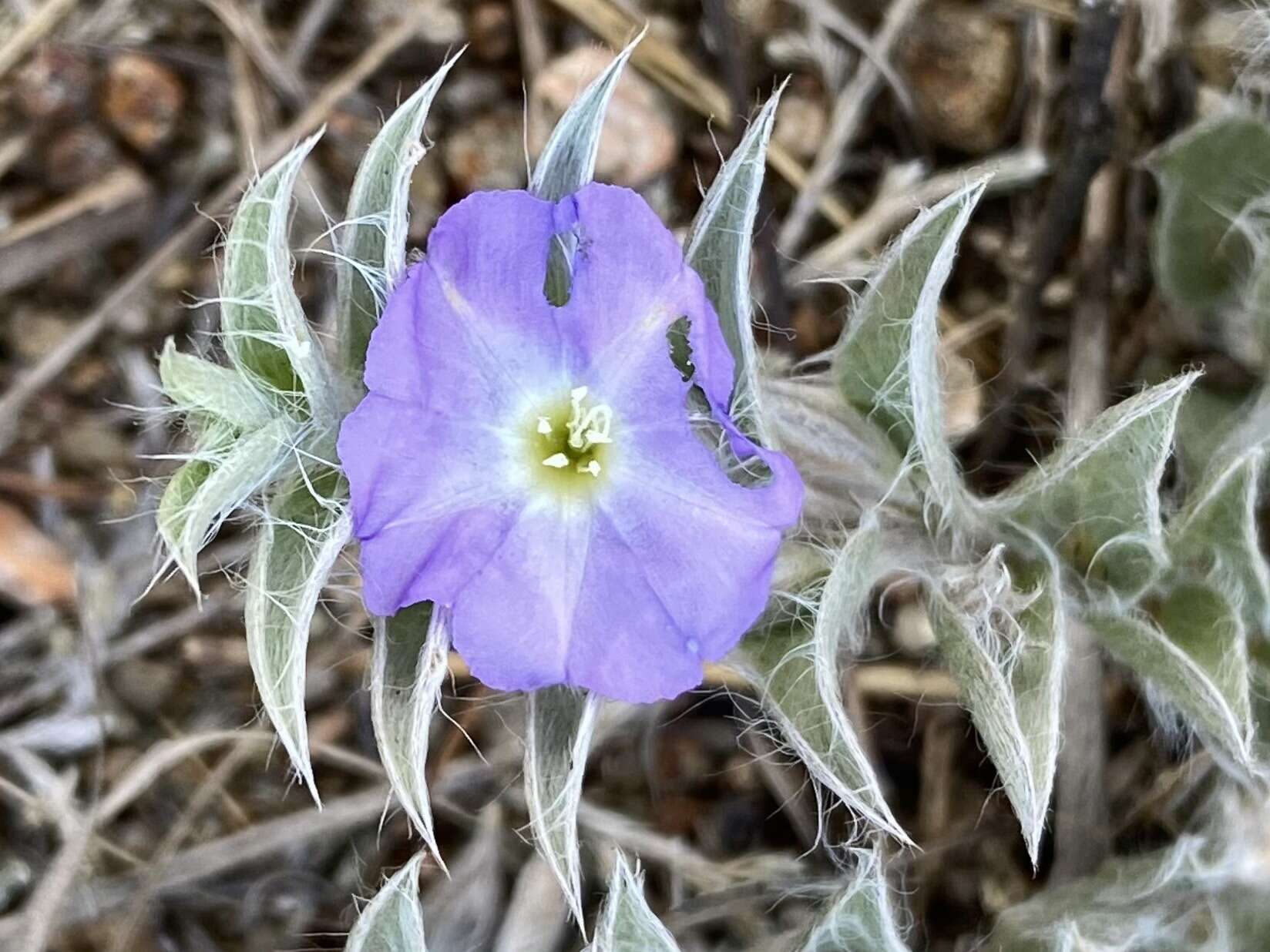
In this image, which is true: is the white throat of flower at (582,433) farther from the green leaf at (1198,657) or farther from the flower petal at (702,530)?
the green leaf at (1198,657)

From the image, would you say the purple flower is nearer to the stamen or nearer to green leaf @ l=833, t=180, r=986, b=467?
the stamen

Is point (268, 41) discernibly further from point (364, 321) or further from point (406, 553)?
point (406, 553)

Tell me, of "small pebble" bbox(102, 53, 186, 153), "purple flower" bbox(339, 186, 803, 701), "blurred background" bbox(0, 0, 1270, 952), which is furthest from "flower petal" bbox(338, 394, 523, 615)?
"small pebble" bbox(102, 53, 186, 153)

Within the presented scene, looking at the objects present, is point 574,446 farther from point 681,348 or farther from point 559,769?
point 559,769

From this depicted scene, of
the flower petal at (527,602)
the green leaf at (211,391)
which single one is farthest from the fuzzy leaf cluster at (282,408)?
the flower petal at (527,602)

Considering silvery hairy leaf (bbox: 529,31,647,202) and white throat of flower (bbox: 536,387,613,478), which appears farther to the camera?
white throat of flower (bbox: 536,387,613,478)

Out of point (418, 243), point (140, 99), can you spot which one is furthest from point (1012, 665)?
point (140, 99)
